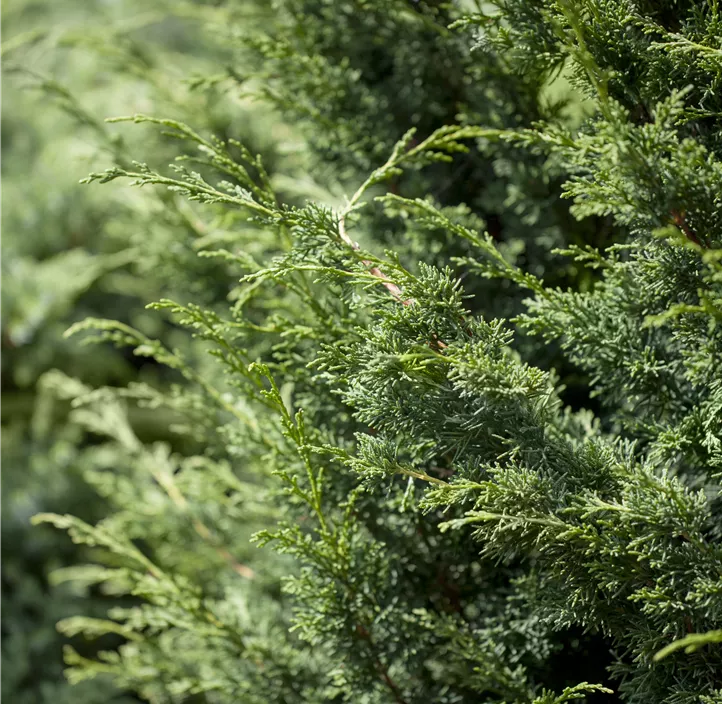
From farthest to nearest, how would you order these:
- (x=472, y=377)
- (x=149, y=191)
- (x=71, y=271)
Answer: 1. (x=71, y=271)
2. (x=149, y=191)
3. (x=472, y=377)

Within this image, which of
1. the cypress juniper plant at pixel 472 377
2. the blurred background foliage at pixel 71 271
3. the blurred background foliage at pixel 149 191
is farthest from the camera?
the blurred background foliage at pixel 71 271

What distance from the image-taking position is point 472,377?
1.68 ft

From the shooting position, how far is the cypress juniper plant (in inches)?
20.2

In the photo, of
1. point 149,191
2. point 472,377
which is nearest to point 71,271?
point 149,191

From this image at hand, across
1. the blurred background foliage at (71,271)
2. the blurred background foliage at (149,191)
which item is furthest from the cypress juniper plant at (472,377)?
the blurred background foliage at (71,271)

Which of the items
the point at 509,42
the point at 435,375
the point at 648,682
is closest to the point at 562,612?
the point at 648,682

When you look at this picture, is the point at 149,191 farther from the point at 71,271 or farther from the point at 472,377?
the point at 472,377

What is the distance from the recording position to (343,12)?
859mm

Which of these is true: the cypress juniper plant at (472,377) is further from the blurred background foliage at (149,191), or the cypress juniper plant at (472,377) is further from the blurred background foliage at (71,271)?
the blurred background foliage at (71,271)

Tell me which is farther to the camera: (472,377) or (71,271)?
(71,271)

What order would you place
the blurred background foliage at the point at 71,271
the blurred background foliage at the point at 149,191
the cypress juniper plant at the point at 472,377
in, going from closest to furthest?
the cypress juniper plant at the point at 472,377 < the blurred background foliage at the point at 149,191 < the blurred background foliage at the point at 71,271

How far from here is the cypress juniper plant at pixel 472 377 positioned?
0.51 meters

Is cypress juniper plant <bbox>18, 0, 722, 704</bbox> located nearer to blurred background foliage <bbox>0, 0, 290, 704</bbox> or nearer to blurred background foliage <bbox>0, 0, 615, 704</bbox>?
blurred background foliage <bbox>0, 0, 615, 704</bbox>

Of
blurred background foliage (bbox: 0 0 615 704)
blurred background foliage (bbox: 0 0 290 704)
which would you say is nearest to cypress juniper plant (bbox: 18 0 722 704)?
blurred background foliage (bbox: 0 0 615 704)
